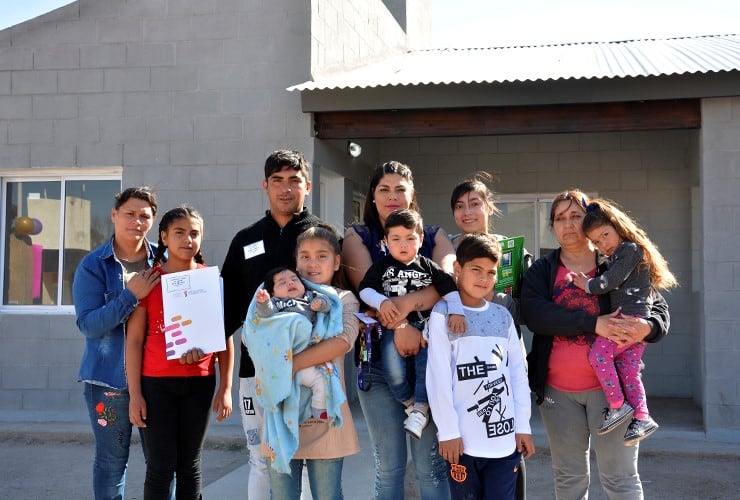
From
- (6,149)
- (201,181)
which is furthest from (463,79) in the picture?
(6,149)

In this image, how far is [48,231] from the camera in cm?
718

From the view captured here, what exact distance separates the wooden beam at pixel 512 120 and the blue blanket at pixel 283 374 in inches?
150

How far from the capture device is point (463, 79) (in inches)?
246

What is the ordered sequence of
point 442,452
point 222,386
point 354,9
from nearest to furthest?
1. point 442,452
2. point 222,386
3. point 354,9

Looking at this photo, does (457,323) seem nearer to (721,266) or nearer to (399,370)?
(399,370)

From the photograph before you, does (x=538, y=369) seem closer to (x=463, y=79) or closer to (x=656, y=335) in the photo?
(x=656, y=335)

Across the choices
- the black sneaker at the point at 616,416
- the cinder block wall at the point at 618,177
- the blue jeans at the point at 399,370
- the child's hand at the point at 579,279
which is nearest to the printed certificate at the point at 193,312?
the blue jeans at the point at 399,370

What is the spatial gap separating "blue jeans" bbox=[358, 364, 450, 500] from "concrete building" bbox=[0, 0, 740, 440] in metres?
3.69

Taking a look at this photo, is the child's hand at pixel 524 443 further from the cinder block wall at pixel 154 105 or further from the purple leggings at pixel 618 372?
the cinder block wall at pixel 154 105

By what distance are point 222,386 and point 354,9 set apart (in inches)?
218

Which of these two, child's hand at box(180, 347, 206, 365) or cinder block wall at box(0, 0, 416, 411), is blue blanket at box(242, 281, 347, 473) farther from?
cinder block wall at box(0, 0, 416, 411)

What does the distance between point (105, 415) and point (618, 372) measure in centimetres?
247

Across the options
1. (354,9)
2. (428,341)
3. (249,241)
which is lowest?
(428,341)

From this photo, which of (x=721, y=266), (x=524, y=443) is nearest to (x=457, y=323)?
(x=524, y=443)
